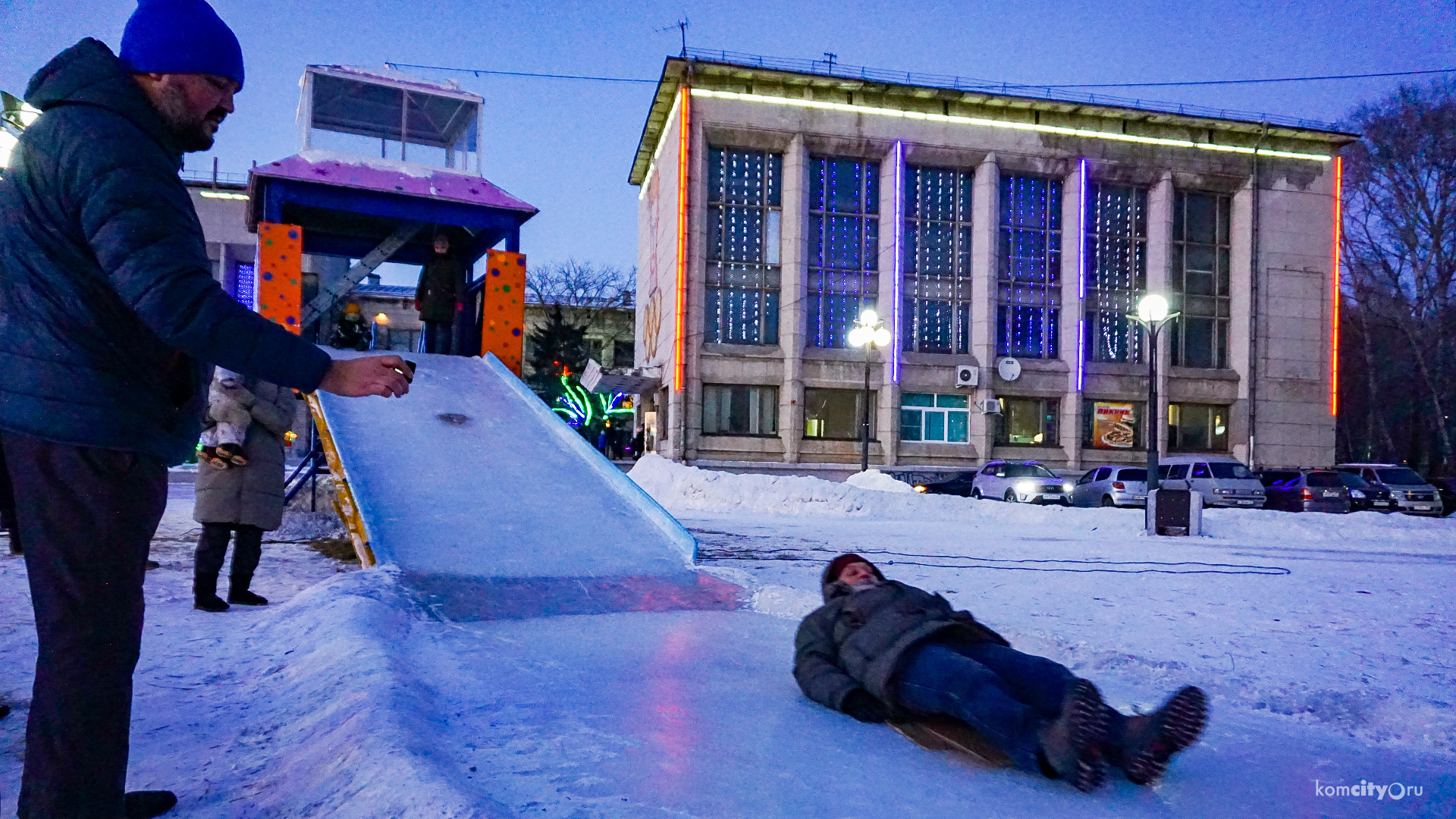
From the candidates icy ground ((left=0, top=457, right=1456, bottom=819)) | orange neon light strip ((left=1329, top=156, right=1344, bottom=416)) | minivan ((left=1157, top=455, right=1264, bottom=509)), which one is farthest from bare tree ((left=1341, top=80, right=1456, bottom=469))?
icy ground ((left=0, top=457, right=1456, bottom=819))

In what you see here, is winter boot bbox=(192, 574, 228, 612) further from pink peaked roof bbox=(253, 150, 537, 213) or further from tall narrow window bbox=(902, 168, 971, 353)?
tall narrow window bbox=(902, 168, 971, 353)

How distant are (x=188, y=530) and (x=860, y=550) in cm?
732

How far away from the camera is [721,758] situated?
277cm

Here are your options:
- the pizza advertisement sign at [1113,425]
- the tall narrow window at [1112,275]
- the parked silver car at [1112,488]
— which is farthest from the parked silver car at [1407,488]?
the tall narrow window at [1112,275]

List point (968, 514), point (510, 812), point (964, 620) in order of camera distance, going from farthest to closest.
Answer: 1. point (968, 514)
2. point (964, 620)
3. point (510, 812)

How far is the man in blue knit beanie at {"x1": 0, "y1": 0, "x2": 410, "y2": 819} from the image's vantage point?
5.67 feet

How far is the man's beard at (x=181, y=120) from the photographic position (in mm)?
1902

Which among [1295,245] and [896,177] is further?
[1295,245]

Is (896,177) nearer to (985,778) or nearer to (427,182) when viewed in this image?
(427,182)

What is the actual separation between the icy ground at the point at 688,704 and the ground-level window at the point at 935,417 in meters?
21.7

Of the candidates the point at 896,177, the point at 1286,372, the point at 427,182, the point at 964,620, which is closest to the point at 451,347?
the point at 427,182

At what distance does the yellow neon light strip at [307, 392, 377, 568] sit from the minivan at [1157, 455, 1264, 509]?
1808 centimetres

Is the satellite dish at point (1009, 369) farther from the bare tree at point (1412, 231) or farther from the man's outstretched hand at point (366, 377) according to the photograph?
the man's outstretched hand at point (366, 377)

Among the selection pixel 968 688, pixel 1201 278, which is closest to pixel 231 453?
pixel 968 688
